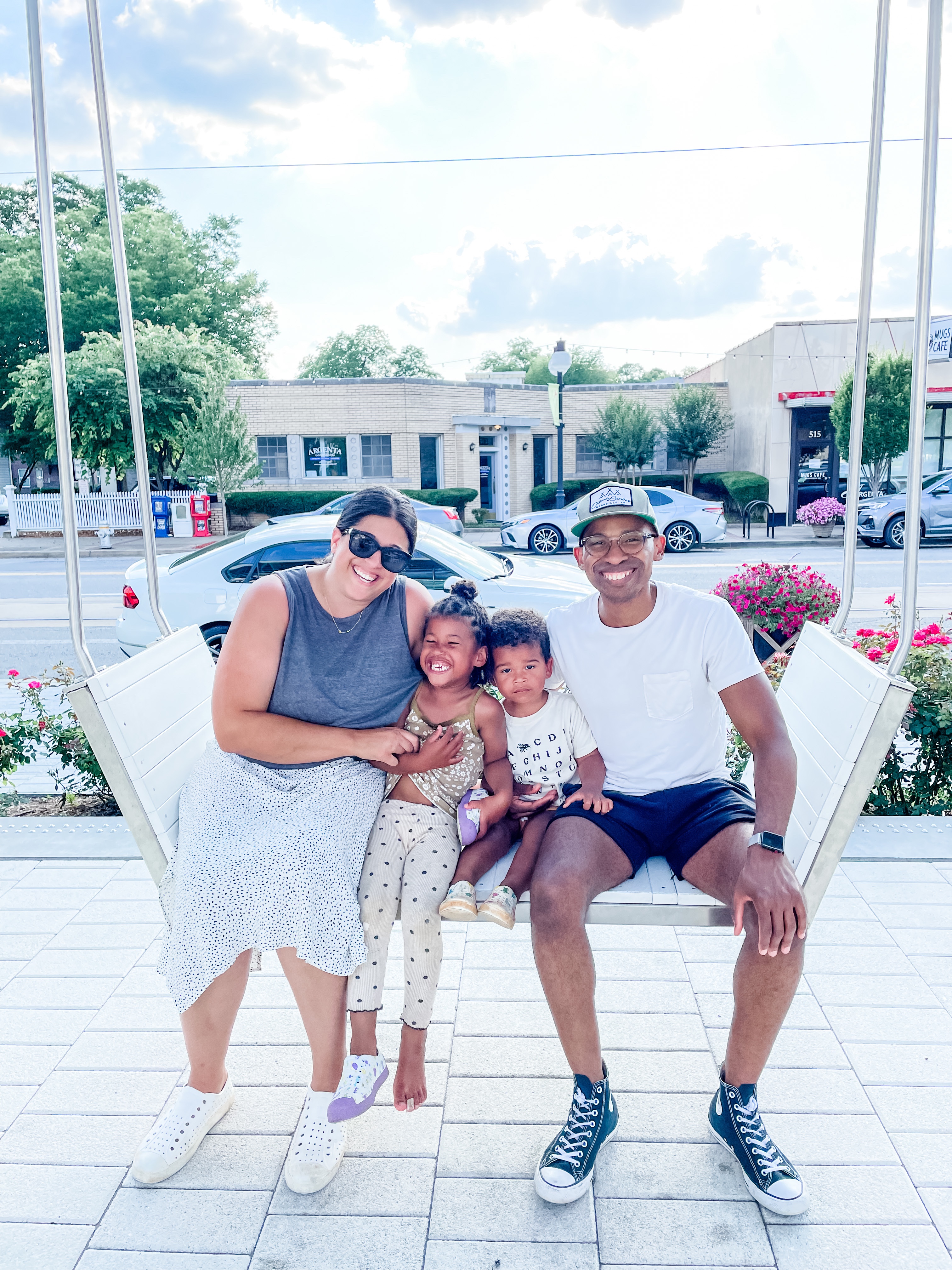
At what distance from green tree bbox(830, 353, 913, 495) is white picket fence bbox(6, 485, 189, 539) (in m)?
16.0

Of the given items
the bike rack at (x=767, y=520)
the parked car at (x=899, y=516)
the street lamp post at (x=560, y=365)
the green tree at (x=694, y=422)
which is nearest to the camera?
the parked car at (x=899, y=516)

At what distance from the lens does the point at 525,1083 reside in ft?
8.37

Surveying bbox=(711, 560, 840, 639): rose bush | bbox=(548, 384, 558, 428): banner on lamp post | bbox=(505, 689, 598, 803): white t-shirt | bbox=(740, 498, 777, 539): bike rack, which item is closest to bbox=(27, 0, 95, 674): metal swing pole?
bbox=(505, 689, 598, 803): white t-shirt

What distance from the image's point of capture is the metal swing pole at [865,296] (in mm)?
2586

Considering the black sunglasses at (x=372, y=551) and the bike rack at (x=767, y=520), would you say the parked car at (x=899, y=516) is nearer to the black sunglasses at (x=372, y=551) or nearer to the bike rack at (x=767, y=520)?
the bike rack at (x=767, y=520)

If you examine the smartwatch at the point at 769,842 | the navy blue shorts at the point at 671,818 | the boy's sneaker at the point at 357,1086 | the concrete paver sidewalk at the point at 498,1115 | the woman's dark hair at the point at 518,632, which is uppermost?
the woman's dark hair at the point at 518,632

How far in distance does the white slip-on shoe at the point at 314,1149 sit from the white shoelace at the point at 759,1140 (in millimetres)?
958

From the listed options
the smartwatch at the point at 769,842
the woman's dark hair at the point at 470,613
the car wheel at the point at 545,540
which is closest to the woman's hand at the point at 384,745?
the woman's dark hair at the point at 470,613

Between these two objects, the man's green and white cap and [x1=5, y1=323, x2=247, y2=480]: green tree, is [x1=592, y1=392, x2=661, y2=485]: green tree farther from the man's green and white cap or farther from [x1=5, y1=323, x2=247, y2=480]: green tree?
the man's green and white cap

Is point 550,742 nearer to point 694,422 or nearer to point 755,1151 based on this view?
point 755,1151

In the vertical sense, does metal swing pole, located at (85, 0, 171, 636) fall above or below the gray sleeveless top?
above

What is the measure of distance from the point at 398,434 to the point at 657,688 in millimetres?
24747

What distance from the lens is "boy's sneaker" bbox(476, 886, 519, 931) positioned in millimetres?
2283

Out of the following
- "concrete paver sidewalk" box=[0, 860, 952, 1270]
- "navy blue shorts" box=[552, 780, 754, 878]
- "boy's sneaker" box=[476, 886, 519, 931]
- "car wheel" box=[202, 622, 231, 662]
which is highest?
"navy blue shorts" box=[552, 780, 754, 878]
